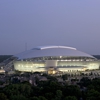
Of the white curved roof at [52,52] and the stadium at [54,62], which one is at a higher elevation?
the white curved roof at [52,52]

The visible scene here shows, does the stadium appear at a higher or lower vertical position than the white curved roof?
lower

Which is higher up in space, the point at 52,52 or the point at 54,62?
the point at 52,52

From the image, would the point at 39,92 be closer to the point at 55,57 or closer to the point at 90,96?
the point at 90,96

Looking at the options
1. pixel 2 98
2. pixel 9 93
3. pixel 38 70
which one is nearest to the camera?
pixel 2 98

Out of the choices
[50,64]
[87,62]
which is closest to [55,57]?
[50,64]

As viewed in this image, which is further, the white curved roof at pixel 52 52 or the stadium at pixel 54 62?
the white curved roof at pixel 52 52

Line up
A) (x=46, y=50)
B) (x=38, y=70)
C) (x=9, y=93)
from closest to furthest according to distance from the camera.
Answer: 1. (x=9, y=93)
2. (x=38, y=70)
3. (x=46, y=50)

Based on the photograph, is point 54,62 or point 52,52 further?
point 52,52

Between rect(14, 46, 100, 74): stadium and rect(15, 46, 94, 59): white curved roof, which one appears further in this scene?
rect(15, 46, 94, 59): white curved roof
